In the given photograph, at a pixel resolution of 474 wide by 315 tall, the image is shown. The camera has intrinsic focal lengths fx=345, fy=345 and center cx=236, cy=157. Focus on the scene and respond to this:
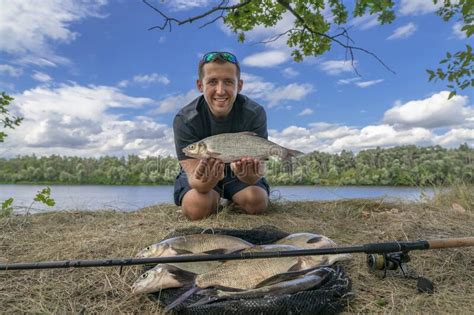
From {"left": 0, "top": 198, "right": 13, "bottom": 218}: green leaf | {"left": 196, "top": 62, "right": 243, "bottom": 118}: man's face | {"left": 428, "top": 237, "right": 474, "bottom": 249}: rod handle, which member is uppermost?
{"left": 196, "top": 62, "right": 243, "bottom": 118}: man's face

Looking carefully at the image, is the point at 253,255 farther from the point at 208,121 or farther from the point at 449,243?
the point at 208,121

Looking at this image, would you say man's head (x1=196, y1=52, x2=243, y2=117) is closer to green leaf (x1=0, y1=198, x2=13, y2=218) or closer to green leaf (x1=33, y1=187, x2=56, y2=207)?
green leaf (x1=33, y1=187, x2=56, y2=207)

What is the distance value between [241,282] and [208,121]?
2.12 meters

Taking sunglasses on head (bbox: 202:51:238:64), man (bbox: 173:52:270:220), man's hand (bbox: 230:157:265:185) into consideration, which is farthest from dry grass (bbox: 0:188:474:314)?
sunglasses on head (bbox: 202:51:238:64)

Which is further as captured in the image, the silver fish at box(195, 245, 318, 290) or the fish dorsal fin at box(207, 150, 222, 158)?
the fish dorsal fin at box(207, 150, 222, 158)

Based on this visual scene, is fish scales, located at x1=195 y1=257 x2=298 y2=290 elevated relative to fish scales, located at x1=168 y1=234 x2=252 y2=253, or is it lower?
lower

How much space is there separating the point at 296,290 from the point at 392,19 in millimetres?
4750

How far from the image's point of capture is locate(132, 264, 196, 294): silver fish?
6.95 feet

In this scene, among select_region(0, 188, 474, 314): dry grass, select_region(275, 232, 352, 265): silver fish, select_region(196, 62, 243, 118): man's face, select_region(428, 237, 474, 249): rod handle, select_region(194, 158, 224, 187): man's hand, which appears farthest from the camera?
select_region(196, 62, 243, 118): man's face

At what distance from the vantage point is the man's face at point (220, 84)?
339cm

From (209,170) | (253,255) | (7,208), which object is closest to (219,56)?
(209,170)

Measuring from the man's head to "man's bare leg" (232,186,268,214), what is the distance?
993 millimetres

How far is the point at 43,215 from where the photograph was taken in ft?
16.4

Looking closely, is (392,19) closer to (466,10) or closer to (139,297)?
(466,10)
